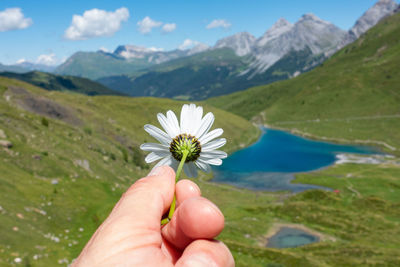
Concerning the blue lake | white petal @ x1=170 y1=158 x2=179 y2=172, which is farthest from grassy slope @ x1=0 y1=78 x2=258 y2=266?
the blue lake

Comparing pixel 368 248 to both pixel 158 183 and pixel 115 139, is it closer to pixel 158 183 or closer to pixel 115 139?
pixel 158 183

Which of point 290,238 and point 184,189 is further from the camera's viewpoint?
point 290,238

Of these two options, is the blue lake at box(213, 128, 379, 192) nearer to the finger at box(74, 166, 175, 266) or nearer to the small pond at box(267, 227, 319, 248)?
the small pond at box(267, 227, 319, 248)

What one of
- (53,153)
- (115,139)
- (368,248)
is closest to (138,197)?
(53,153)

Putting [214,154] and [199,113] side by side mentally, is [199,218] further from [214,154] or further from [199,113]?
[199,113]

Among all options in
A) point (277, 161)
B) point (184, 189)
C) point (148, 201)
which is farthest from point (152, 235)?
point (277, 161)

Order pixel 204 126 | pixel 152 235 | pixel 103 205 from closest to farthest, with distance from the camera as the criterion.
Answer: pixel 152 235, pixel 204 126, pixel 103 205

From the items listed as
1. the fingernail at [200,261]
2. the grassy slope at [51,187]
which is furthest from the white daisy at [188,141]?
the grassy slope at [51,187]
